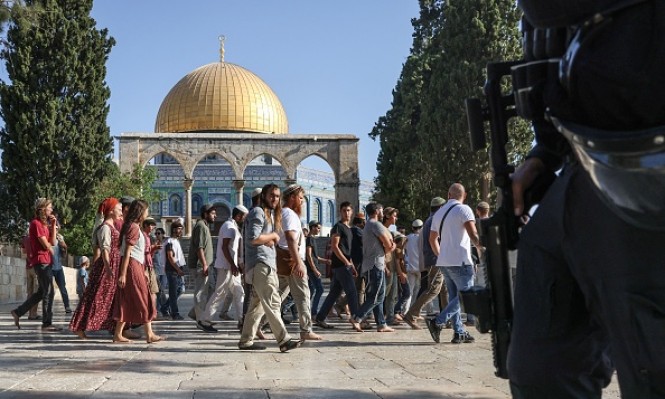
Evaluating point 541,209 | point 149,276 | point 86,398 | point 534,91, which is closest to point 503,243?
point 541,209

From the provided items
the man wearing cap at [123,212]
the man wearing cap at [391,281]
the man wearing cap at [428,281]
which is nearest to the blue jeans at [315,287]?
the man wearing cap at [391,281]

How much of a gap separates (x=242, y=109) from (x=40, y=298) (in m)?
41.6

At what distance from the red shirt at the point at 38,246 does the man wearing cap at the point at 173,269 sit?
8.43 ft

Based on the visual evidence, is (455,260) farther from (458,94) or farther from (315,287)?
(458,94)

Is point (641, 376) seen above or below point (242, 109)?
below

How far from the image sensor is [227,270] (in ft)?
32.7

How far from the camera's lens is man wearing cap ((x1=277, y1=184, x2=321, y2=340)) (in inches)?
307

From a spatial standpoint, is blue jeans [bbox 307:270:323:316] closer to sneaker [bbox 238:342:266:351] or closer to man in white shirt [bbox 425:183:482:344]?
man in white shirt [bbox 425:183:482:344]

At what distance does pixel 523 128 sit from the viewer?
87.1 ft

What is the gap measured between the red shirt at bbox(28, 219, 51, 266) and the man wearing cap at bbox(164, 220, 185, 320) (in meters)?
2.57

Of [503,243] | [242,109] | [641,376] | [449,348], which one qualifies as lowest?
[449,348]

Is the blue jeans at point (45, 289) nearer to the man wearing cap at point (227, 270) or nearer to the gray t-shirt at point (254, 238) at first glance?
the man wearing cap at point (227, 270)

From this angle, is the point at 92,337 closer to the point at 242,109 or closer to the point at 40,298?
the point at 40,298

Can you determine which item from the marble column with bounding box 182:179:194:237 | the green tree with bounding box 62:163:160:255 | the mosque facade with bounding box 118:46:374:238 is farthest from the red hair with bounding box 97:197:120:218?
the marble column with bounding box 182:179:194:237
